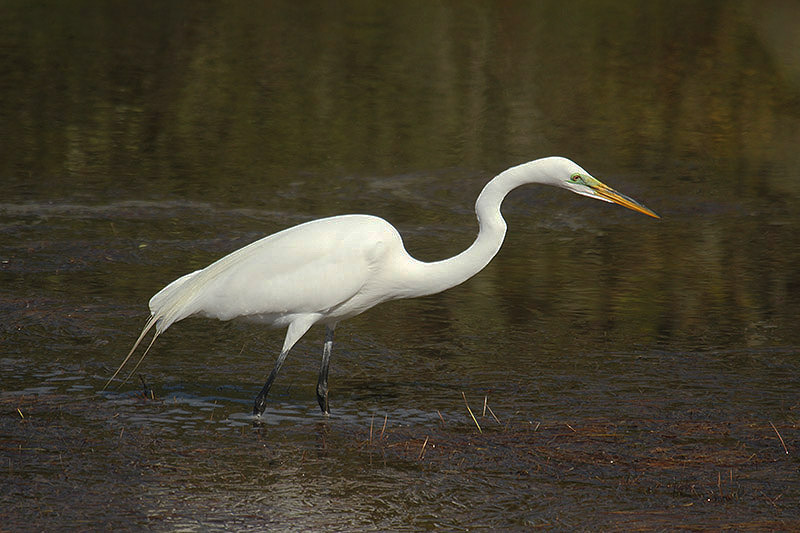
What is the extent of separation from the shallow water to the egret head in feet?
3.03

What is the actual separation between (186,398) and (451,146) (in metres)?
6.36

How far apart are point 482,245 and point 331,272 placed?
0.65 metres

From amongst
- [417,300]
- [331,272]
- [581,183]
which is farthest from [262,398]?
[417,300]

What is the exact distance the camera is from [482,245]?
533 centimetres

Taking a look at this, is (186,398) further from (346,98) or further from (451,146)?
(346,98)

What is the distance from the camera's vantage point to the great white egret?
528 centimetres

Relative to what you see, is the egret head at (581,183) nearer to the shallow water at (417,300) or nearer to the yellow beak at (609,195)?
the yellow beak at (609,195)

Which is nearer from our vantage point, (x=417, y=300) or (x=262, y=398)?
(x=262, y=398)

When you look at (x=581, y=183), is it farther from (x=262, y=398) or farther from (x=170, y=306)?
(x=170, y=306)

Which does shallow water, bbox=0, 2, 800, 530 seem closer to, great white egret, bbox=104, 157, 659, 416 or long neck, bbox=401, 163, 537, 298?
great white egret, bbox=104, 157, 659, 416

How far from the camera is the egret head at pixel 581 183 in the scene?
5.20m

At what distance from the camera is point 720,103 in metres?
14.1

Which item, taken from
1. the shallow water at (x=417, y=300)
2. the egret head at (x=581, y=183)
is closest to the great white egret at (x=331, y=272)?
the egret head at (x=581, y=183)

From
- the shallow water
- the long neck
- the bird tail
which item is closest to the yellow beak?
the long neck
